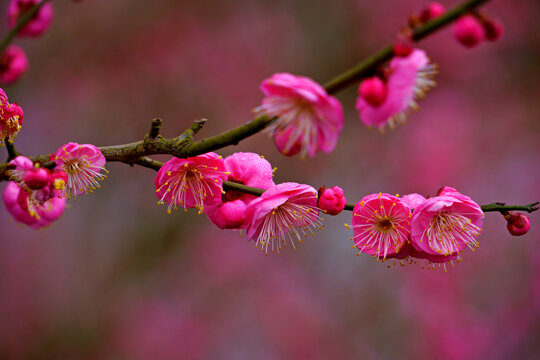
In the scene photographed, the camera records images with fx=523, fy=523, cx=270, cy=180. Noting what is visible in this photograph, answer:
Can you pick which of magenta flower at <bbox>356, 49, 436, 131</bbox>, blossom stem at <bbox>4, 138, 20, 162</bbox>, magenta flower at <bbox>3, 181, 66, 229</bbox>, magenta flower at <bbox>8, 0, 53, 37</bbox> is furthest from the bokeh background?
magenta flower at <bbox>356, 49, 436, 131</bbox>

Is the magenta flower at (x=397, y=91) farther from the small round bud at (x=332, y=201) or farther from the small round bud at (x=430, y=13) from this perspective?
the small round bud at (x=332, y=201)

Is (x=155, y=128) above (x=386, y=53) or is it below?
below

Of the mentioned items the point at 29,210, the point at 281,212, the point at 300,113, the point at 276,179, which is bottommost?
the point at 29,210

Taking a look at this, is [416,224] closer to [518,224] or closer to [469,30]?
[518,224]

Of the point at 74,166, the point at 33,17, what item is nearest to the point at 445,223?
the point at 74,166

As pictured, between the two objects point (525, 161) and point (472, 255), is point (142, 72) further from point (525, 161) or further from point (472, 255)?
point (525, 161)

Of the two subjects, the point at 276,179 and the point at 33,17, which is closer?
the point at 33,17
